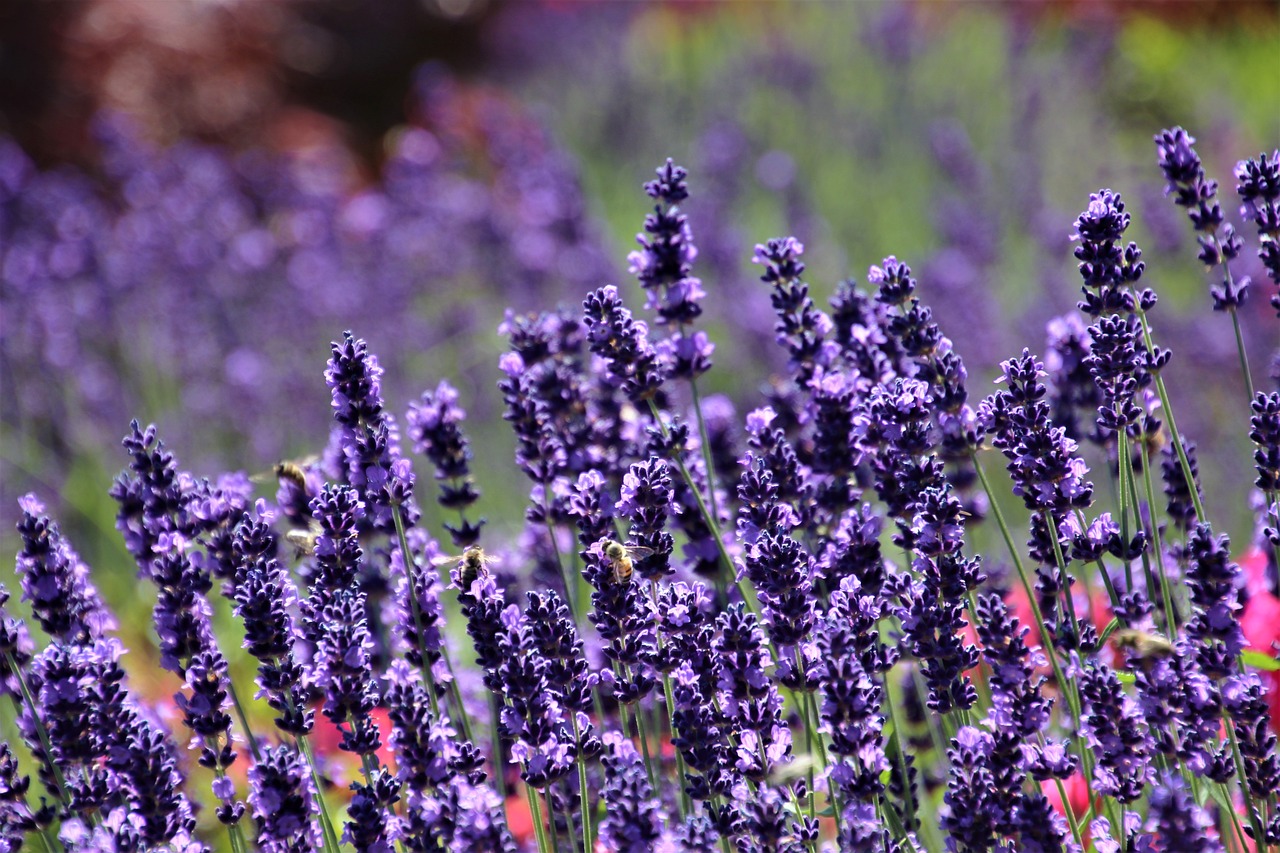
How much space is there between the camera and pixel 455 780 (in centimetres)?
164

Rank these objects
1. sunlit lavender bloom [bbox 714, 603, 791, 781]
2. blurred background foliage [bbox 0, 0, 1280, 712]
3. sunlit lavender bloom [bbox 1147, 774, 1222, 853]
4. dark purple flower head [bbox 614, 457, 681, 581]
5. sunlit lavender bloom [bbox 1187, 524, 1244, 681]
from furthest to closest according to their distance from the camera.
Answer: blurred background foliage [bbox 0, 0, 1280, 712] → dark purple flower head [bbox 614, 457, 681, 581] → sunlit lavender bloom [bbox 714, 603, 791, 781] → sunlit lavender bloom [bbox 1187, 524, 1244, 681] → sunlit lavender bloom [bbox 1147, 774, 1222, 853]

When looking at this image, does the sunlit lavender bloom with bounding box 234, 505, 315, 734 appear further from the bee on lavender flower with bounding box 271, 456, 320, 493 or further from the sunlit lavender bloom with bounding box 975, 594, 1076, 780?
the sunlit lavender bloom with bounding box 975, 594, 1076, 780

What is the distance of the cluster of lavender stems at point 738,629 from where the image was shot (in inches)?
62.7

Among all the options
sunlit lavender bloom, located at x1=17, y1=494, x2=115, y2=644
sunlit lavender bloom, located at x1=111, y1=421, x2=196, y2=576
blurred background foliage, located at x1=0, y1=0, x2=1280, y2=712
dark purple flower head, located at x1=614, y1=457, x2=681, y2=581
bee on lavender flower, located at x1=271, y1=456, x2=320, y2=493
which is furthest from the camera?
blurred background foliage, located at x1=0, y1=0, x2=1280, y2=712

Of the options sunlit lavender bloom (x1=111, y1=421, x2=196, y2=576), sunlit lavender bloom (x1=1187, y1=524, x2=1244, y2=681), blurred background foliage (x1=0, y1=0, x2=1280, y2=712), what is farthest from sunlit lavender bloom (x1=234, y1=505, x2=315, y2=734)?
blurred background foliage (x1=0, y1=0, x2=1280, y2=712)

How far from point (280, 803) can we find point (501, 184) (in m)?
6.54

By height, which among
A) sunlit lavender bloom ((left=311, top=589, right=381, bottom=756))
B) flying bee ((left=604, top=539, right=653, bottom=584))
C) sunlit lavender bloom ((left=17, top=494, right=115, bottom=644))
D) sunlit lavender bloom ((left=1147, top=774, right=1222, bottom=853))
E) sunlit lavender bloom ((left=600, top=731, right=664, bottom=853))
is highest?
sunlit lavender bloom ((left=17, top=494, right=115, bottom=644))

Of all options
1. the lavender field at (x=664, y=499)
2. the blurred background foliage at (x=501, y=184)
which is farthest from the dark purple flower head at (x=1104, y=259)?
the blurred background foliage at (x=501, y=184)

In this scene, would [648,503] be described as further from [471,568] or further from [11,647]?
[11,647]

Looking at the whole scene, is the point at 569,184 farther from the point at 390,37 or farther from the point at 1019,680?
the point at 390,37

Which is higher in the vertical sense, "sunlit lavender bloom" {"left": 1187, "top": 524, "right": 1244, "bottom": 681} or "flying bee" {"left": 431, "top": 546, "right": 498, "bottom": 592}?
"flying bee" {"left": 431, "top": 546, "right": 498, "bottom": 592}

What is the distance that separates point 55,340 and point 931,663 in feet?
15.9

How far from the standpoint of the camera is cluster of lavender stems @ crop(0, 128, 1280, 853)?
5.23 ft

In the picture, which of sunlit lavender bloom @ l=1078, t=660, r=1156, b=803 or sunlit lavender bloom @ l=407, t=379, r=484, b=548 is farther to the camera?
sunlit lavender bloom @ l=407, t=379, r=484, b=548
